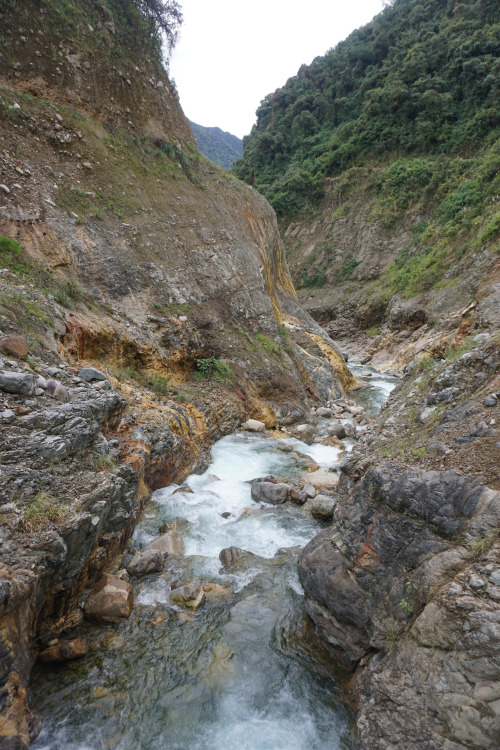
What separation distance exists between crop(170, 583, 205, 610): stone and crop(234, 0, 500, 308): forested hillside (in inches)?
846

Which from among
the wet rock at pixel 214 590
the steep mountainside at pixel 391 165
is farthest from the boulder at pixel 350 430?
the steep mountainside at pixel 391 165

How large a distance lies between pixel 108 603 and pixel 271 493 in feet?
13.2

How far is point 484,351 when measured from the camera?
5684 millimetres

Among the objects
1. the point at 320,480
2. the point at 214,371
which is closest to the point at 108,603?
the point at 320,480

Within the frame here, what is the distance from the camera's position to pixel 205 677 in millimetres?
4496

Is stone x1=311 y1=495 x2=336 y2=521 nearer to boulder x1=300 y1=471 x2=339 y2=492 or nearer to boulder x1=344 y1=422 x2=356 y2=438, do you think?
boulder x1=300 y1=471 x2=339 y2=492

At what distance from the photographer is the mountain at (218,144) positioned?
305 feet

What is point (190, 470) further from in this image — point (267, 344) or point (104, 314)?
point (267, 344)

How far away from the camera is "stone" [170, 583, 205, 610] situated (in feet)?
17.7

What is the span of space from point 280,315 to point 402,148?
97.0 feet

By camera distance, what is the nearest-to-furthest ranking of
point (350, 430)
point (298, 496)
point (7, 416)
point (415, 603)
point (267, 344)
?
1. point (415, 603)
2. point (7, 416)
3. point (298, 496)
4. point (350, 430)
5. point (267, 344)

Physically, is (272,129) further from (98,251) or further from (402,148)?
(98,251)

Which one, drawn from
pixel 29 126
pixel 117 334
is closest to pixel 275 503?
pixel 117 334

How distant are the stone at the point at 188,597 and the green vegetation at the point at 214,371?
24.6 feet
